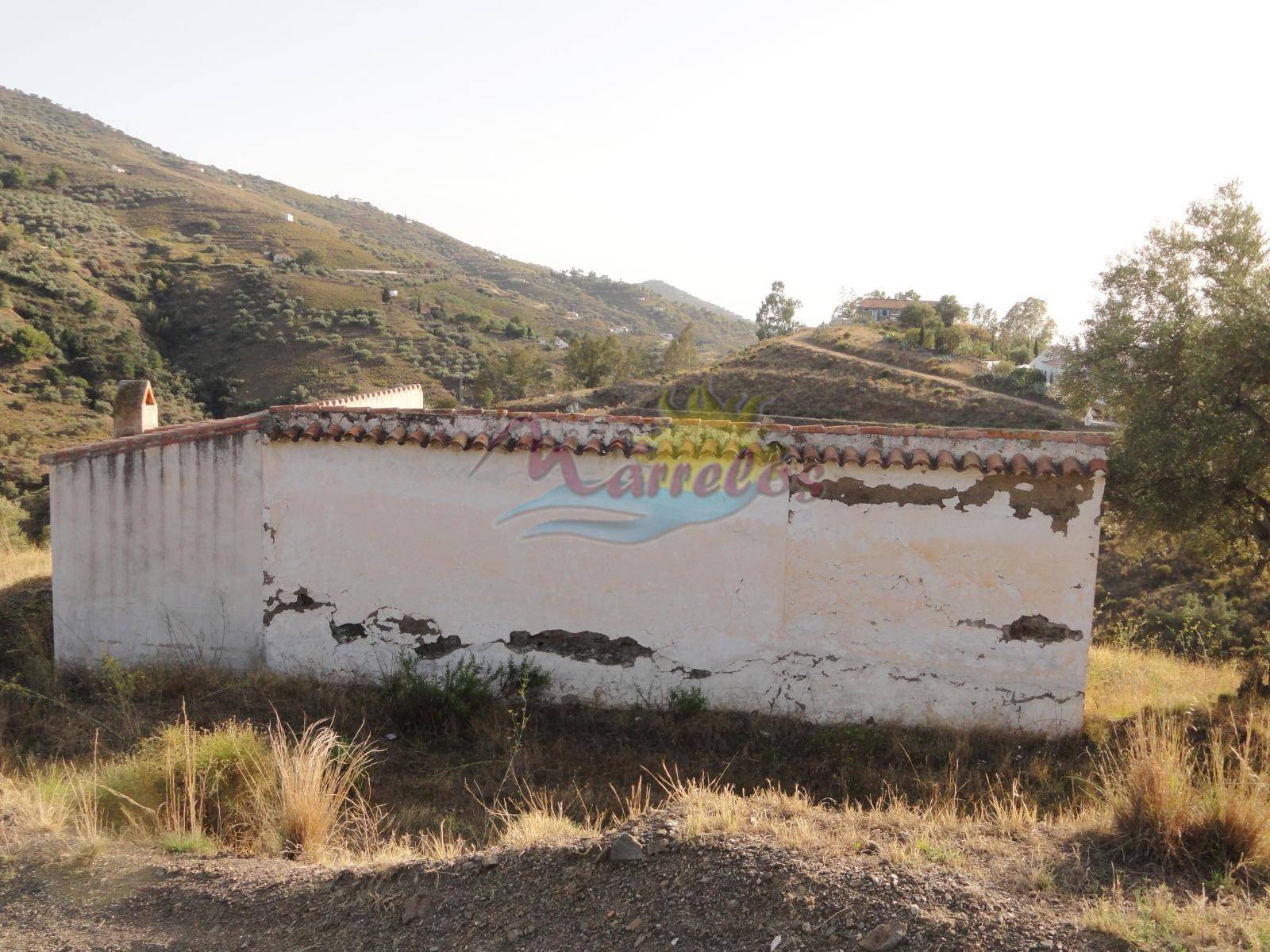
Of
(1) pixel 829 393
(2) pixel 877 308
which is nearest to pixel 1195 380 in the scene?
(1) pixel 829 393

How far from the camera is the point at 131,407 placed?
9.53m

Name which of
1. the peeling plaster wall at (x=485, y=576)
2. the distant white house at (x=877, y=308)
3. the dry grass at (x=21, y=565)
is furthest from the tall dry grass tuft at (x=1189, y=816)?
the distant white house at (x=877, y=308)

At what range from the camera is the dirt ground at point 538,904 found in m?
3.67

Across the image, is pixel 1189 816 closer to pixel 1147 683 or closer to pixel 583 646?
pixel 583 646

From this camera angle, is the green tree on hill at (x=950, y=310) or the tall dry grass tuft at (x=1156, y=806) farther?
the green tree on hill at (x=950, y=310)

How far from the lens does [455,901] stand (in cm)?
425

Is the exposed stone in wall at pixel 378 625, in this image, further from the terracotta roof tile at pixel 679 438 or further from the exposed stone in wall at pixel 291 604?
the terracotta roof tile at pixel 679 438

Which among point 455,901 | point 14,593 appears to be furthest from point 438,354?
point 455,901

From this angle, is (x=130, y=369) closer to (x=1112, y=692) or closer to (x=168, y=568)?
(x=168, y=568)

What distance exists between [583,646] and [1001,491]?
423 centimetres

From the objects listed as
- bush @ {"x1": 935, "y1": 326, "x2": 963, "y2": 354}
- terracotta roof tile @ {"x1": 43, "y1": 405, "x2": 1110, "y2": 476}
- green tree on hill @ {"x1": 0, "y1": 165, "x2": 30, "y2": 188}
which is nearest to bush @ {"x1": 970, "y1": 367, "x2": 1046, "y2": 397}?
bush @ {"x1": 935, "y1": 326, "x2": 963, "y2": 354}

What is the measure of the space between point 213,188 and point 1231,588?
74792mm

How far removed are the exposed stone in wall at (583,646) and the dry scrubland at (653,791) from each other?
0.35 meters

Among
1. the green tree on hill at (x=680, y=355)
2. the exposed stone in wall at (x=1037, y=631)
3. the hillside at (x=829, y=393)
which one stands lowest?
the exposed stone in wall at (x=1037, y=631)
